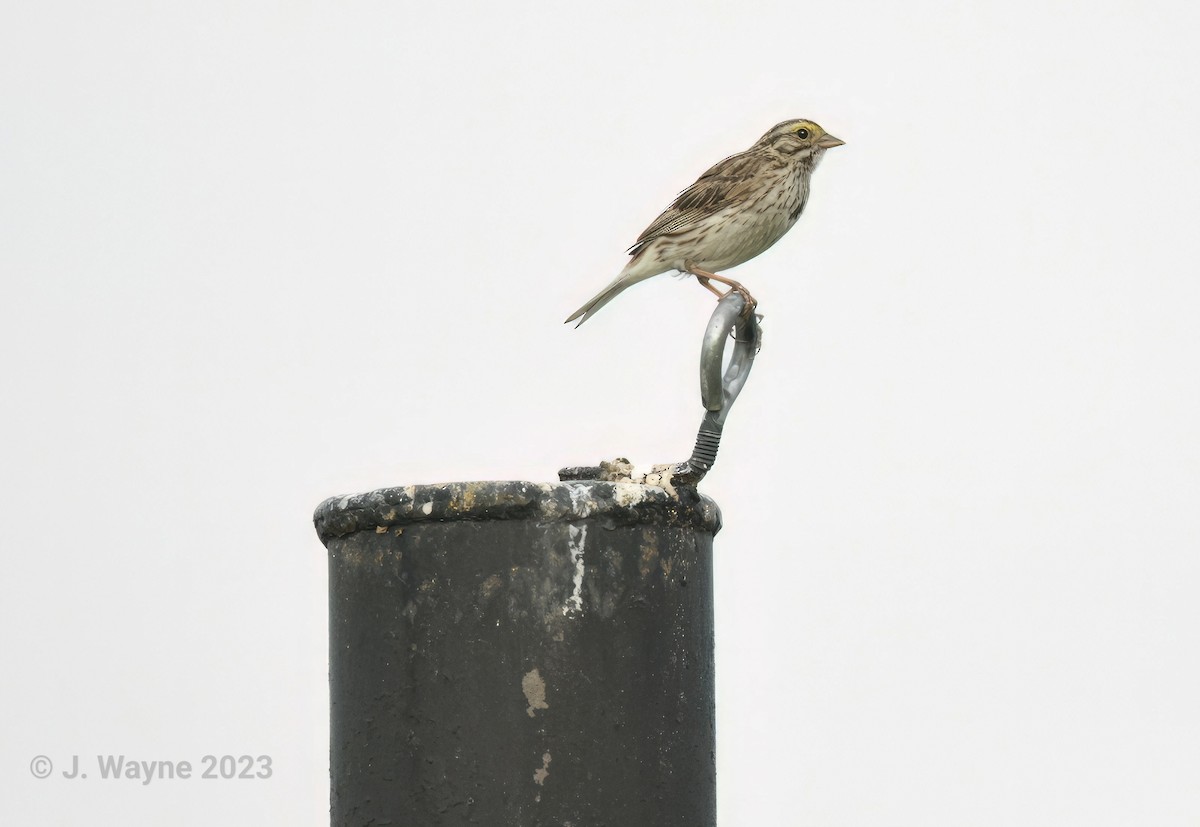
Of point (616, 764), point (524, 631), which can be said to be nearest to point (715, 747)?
point (616, 764)

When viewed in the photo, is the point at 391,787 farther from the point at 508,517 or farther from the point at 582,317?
the point at 582,317

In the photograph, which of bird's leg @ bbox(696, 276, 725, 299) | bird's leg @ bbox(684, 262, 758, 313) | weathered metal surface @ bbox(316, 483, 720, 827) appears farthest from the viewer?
bird's leg @ bbox(696, 276, 725, 299)

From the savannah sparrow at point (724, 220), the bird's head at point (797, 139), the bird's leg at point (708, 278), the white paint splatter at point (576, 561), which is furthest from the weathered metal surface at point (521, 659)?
the bird's head at point (797, 139)

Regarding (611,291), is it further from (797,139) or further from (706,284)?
(797,139)

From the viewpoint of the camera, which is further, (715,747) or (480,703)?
(715,747)

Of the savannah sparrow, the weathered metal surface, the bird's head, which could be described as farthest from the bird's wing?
the weathered metal surface

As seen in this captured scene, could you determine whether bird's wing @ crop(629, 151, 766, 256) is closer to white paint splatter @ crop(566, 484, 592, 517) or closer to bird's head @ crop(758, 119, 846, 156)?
bird's head @ crop(758, 119, 846, 156)

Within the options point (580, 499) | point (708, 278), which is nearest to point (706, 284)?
point (708, 278)
